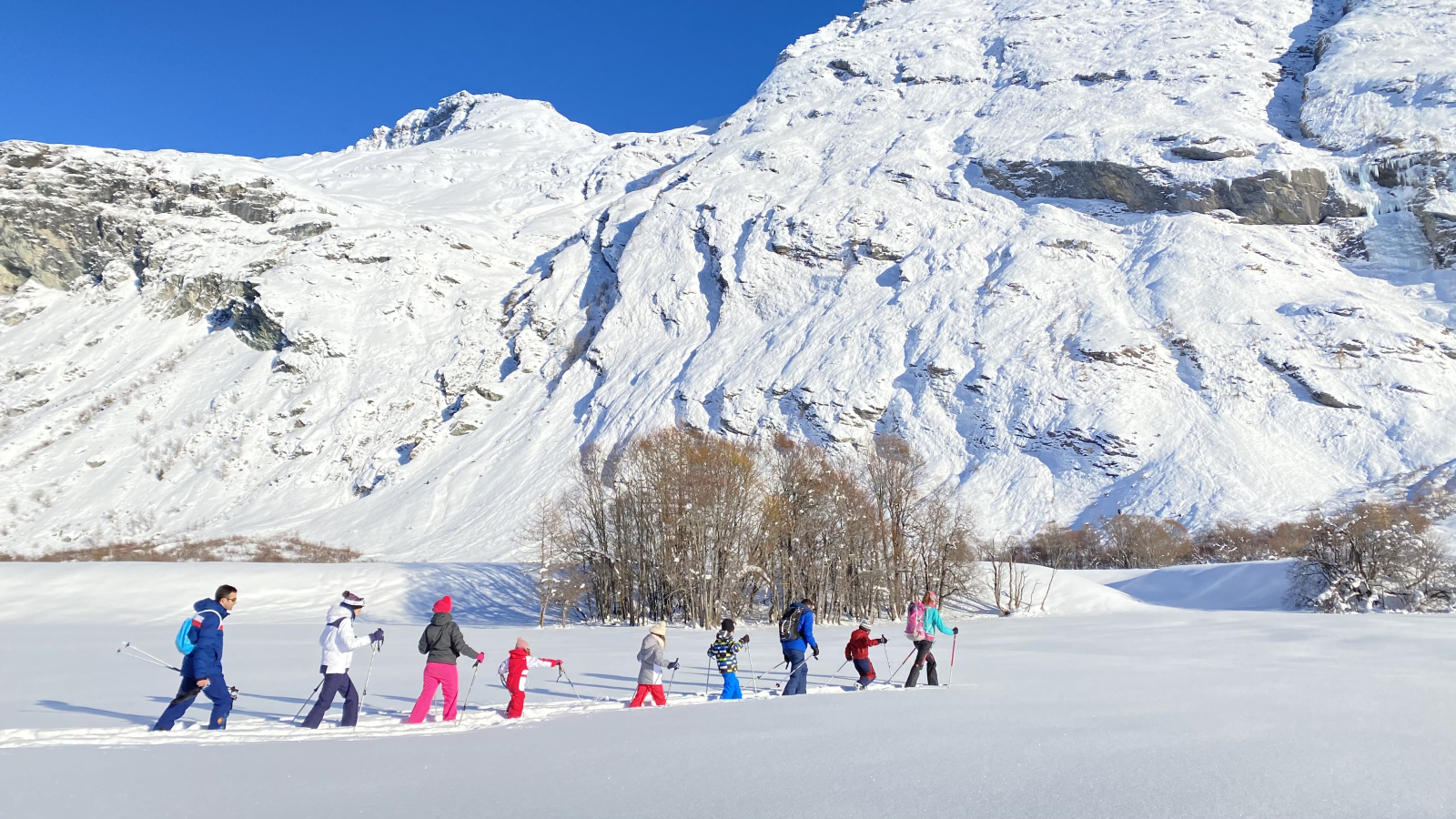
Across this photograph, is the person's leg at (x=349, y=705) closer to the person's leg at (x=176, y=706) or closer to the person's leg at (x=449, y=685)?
the person's leg at (x=449, y=685)

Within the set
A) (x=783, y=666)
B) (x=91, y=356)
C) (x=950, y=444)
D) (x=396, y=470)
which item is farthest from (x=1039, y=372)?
(x=91, y=356)

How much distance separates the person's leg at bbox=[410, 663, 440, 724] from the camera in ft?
30.7

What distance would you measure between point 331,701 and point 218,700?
1.20m

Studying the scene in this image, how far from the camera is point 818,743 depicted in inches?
266

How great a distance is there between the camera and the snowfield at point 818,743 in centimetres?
492

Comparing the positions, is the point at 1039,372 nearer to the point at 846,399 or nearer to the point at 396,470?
the point at 846,399

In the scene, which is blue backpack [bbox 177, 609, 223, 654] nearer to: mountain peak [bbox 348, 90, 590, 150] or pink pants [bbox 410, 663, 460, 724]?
pink pants [bbox 410, 663, 460, 724]

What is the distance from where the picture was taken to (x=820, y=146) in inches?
3561

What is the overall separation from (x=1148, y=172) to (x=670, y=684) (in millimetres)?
77435

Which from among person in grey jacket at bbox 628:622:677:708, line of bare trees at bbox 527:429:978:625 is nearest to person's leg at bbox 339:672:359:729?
person in grey jacket at bbox 628:622:677:708

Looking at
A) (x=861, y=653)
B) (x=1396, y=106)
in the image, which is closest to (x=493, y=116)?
(x=1396, y=106)

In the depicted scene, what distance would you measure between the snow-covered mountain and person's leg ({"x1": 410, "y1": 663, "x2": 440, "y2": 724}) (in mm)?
46940

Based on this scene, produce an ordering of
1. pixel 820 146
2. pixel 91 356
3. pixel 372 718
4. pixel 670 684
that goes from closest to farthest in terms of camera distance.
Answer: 1. pixel 372 718
2. pixel 670 684
3. pixel 91 356
4. pixel 820 146

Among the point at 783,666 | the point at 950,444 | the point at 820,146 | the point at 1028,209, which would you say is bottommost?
the point at 783,666
